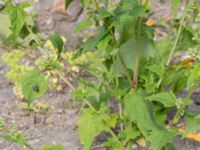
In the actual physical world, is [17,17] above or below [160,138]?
above

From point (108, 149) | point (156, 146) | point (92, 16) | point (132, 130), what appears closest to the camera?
point (156, 146)

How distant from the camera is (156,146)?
271 cm

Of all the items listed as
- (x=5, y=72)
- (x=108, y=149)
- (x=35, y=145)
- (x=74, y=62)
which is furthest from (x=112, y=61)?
(x=5, y=72)

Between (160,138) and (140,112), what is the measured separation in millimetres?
167

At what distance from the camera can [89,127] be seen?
3201mm

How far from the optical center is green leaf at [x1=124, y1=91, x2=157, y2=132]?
2.79 meters

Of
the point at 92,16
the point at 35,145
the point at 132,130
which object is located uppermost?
the point at 92,16

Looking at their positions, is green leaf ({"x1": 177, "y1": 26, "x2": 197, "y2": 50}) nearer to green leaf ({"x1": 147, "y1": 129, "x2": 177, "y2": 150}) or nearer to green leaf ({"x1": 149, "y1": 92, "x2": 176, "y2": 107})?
green leaf ({"x1": 149, "y1": 92, "x2": 176, "y2": 107})

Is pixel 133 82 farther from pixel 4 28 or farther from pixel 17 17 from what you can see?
pixel 4 28

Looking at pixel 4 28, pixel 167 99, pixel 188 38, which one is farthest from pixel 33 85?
pixel 4 28

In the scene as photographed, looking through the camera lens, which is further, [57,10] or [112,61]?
[57,10]

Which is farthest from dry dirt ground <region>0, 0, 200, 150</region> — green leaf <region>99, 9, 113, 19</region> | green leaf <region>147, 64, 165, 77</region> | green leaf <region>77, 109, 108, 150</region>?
green leaf <region>99, 9, 113, 19</region>

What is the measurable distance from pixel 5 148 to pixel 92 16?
1.38 m

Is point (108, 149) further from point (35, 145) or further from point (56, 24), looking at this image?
point (56, 24)
